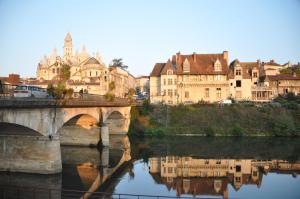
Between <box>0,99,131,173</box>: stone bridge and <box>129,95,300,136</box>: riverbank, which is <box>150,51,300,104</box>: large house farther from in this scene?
<box>0,99,131,173</box>: stone bridge

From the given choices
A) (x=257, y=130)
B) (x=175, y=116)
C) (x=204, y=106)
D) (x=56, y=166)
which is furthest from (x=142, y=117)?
(x=56, y=166)

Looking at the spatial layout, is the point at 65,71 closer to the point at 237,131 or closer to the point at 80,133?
the point at 80,133

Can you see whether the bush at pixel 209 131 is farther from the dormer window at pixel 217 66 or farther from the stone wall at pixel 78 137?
the stone wall at pixel 78 137

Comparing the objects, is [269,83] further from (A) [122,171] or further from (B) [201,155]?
(A) [122,171]

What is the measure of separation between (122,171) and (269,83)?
6236 centimetres

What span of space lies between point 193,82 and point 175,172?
44.2 metres

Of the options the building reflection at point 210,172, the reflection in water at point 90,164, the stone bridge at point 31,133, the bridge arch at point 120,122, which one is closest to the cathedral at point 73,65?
the bridge arch at point 120,122

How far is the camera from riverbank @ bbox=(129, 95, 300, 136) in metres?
64.7

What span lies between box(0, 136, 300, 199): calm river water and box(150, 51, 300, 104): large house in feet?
74.5

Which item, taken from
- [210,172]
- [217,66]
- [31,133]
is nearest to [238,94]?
[217,66]

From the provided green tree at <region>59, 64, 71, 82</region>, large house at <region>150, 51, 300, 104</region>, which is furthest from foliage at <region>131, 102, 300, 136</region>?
green tree at <region>59, 64, 71, 82</region>

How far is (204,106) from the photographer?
72688mm

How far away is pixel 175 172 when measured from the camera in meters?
36.8

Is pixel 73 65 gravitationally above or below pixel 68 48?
below
